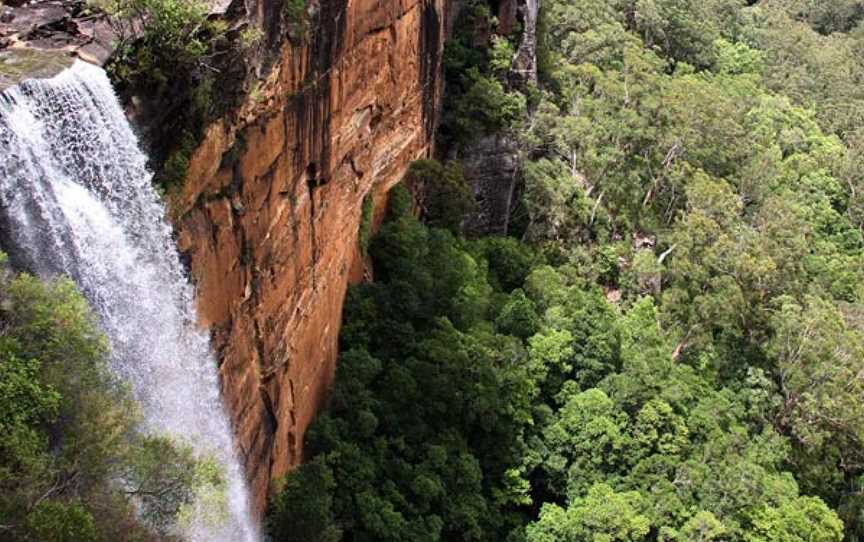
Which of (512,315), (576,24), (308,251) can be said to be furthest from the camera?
(576,24)

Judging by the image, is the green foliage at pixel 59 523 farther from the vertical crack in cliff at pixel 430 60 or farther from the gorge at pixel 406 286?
the vertical crack in cliff at pixel 430 60

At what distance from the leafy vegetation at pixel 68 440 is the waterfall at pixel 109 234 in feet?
3.06

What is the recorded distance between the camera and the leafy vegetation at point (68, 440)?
1057cm

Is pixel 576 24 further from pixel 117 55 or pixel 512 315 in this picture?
pixel 117 55

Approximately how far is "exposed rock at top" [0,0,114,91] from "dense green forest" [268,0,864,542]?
35.9ft

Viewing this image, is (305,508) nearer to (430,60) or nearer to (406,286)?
(406,286)

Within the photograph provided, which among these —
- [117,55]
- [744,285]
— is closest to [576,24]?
[744,285]

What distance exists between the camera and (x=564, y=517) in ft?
84.6

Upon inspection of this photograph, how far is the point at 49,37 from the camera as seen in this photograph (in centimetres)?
1446

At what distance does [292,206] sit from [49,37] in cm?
741

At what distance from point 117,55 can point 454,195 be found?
18630 millimetres

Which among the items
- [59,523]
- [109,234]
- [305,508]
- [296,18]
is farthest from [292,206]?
[59,523]

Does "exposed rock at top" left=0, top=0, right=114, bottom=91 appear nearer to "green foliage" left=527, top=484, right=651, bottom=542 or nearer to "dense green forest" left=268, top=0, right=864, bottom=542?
"dense green forest" left=268, top=0, right=864, bottom=542

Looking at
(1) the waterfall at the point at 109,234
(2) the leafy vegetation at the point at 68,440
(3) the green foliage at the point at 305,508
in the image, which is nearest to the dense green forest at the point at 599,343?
(3) the green foliage at the point at 305,508
